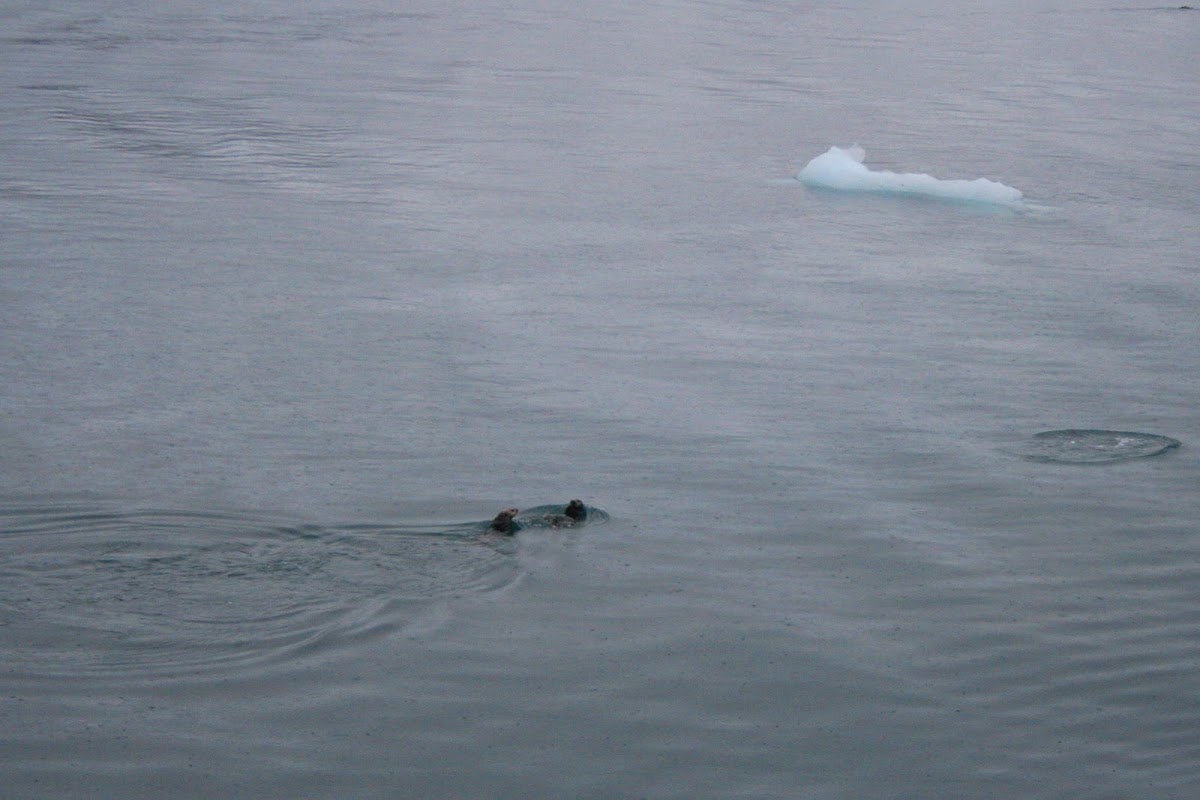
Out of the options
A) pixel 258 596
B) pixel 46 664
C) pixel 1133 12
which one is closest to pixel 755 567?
pixel 258 596

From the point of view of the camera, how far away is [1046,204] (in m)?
29.5

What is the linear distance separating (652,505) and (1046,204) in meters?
16.1

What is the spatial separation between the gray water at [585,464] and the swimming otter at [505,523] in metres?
0.26

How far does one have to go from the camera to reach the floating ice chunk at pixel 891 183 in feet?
95.3

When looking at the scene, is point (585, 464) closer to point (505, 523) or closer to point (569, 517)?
point (569, 517)

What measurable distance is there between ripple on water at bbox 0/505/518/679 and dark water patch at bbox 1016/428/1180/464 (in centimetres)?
642

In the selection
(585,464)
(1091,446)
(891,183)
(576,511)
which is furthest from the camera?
(891,183)

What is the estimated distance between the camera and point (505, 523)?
14.9 metres

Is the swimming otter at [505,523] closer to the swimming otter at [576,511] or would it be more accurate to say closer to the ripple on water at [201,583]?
the ripple on water at [201,583]

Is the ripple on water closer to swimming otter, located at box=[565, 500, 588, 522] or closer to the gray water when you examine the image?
the gray water

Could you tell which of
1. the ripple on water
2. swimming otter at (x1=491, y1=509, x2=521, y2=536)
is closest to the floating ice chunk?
swimming otter at (x1=491, y1=509, x2=521, y2=536)

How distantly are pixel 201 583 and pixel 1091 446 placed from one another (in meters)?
9.74

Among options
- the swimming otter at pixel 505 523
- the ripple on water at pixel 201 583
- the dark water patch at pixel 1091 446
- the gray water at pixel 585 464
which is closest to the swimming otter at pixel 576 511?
the gray water at pixel 585 464

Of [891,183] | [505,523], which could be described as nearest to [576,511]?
[505,523]
